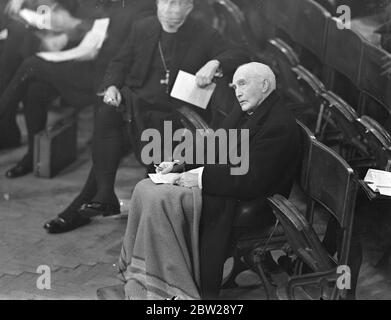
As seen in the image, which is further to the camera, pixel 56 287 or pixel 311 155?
pixel 56 287

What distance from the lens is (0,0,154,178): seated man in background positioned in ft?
20.1

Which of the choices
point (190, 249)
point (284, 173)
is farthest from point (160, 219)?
point (284, 173)

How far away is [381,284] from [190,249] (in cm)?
103

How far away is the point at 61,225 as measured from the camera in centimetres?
554

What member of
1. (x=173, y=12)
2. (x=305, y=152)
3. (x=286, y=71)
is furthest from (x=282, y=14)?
(x=305, y=152)

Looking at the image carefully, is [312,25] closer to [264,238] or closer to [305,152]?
[305,152]

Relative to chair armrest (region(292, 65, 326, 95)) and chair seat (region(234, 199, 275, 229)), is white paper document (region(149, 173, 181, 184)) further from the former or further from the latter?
chair armrest (region(292, 65, 326, 95))

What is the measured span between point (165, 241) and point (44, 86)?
7.01ft

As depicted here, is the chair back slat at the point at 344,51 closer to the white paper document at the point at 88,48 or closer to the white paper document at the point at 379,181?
the white paper document at the point at 379,181

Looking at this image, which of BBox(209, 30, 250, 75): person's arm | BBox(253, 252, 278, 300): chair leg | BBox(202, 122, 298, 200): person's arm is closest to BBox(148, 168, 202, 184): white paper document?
BBox(202, 122, 298, 200): person's arm

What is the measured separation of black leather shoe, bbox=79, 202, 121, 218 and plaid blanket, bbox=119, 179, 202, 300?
2.44 ft

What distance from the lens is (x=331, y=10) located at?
5832 mm

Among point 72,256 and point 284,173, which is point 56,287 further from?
point 284,173

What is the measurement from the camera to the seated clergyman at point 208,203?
→ 455 cm
